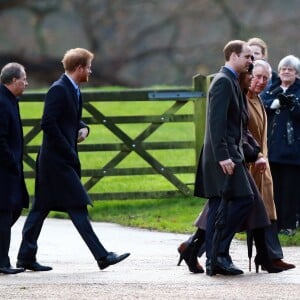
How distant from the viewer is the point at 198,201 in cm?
1820

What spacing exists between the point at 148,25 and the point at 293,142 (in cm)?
2643

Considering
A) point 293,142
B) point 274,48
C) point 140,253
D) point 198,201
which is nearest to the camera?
point 140,253

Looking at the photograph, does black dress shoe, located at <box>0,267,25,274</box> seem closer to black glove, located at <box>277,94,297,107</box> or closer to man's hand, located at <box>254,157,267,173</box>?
man's hand, located at <box>254,157,267,173</box>

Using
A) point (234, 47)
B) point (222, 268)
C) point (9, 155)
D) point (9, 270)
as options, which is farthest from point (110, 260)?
point (234, 47)

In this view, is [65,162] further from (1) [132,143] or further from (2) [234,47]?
(1) [132,143]

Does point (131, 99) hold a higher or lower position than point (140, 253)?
higher

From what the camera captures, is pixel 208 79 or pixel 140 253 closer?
pixel 140 253

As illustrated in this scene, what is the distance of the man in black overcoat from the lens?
12.4 metres

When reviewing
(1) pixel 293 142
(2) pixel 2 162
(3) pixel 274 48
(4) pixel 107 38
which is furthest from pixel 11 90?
(4) pixel 107 38

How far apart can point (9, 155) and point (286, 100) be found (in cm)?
345

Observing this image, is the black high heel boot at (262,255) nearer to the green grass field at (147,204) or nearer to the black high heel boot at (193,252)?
the black high heel boot at (193,252)

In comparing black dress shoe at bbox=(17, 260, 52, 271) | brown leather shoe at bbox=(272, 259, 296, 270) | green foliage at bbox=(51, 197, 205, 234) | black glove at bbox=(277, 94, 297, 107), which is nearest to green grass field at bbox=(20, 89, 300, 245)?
green foliage at bbox=(51, 197, 205, 234)

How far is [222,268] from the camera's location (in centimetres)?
1248

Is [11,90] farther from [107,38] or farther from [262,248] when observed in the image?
[107,38]
